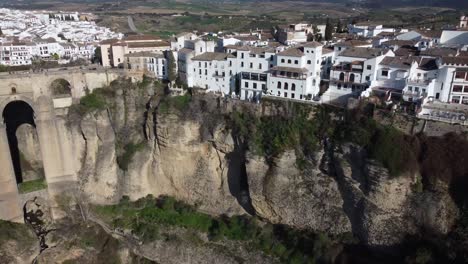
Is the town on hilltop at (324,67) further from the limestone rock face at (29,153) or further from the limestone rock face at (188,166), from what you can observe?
the limestone rock face at (29,153)

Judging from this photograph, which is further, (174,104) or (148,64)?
(148,64)

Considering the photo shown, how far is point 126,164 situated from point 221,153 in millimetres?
8764

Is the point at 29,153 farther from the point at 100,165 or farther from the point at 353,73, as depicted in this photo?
the point at 353,73

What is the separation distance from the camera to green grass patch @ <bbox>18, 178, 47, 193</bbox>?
108 feet

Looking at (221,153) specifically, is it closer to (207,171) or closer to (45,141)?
(207,171)

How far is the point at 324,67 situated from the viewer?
1325 inches

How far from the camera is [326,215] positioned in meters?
28.4

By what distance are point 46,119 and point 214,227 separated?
54.3 ft

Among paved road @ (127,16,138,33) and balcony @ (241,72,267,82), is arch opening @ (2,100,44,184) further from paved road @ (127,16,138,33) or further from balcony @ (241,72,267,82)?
paved road @ (127,16,138,33)

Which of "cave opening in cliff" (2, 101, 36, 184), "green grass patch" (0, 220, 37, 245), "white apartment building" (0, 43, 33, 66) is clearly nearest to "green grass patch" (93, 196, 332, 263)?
"green grass patch" (0, 220, 37, 245)

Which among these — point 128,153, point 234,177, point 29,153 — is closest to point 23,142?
point 29,153

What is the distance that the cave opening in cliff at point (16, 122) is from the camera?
118ft

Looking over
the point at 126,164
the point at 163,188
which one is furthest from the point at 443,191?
the point at 126,164

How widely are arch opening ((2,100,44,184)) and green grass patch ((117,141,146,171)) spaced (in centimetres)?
792
